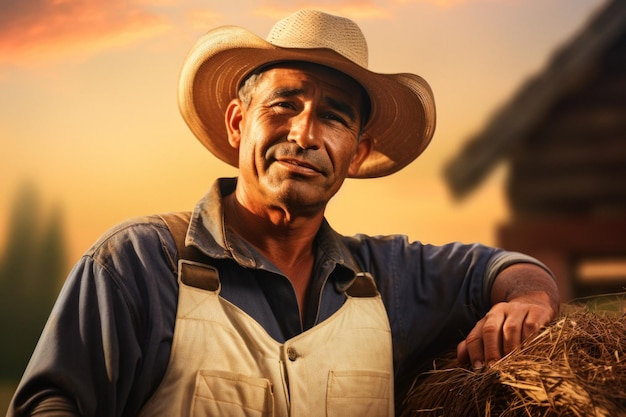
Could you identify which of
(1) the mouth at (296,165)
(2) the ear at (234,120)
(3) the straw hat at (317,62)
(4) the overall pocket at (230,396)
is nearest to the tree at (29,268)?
(3) the straw hat at (317,62)

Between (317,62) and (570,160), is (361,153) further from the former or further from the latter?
(570,160)

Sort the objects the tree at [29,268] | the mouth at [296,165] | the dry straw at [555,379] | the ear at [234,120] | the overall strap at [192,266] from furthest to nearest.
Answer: the tree at [29,268] < the ear at [234,120] < the mouth at [296,165] < the overall strap at [192,266] < the dry straw at [555,379]

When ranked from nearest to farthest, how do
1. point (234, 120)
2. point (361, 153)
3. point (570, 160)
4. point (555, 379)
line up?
point (555, 379) → point (234, 120) → point (361, 153) → point (570, 160)

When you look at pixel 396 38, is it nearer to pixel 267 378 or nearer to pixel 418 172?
pixel 418 172

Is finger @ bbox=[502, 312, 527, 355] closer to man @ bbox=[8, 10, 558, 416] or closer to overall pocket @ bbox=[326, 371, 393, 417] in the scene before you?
man @ bbox=[8, 10, 558, 416]

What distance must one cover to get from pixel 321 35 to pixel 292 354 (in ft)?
3.29

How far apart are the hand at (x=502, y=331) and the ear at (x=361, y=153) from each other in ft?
2.81

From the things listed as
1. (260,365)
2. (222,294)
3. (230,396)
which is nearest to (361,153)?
(222,294)

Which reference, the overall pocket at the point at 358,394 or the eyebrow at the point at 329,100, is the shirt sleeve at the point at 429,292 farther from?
the eyebrow at the point at 329,100

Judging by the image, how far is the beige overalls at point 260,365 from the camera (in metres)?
2.24

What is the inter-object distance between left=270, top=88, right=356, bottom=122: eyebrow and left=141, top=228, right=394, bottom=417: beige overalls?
62cm

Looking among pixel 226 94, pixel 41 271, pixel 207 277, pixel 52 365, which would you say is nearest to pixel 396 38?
pixel 226 94

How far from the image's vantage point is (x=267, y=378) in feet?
7.60

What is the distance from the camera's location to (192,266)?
2.38m
